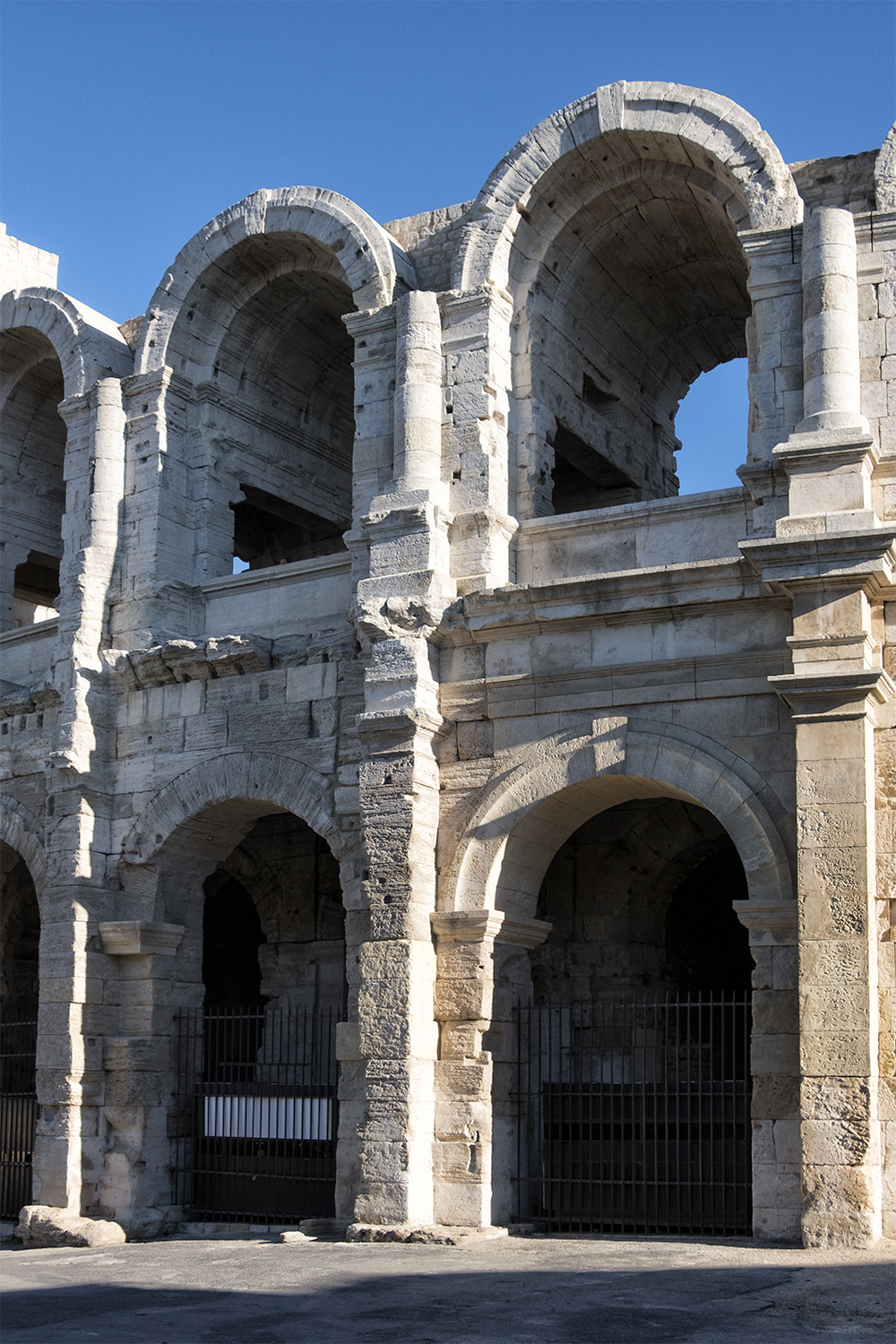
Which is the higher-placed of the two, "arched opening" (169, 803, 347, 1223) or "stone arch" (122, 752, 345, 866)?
"stone arch" (122, 752, 345, 866)

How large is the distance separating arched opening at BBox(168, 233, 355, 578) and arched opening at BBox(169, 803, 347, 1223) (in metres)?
2.69

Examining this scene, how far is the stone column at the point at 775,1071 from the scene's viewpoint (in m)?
8.98

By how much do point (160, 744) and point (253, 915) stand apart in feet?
16.7

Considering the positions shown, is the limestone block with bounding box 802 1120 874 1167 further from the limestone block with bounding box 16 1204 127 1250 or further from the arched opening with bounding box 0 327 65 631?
the arched opening with bounding box 0 327 65 631

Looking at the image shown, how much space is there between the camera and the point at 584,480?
1378 cm

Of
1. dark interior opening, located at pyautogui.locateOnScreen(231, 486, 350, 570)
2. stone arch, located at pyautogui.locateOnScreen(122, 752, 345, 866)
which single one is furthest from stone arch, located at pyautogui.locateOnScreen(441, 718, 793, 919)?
dark interior opening, located at pyautogui.locateOnScreen(231, 486, 350, 570)

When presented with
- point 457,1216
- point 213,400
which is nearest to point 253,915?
point 213,400

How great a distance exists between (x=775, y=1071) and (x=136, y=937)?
4.96 metres

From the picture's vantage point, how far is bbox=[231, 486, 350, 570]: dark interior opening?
1519 cm

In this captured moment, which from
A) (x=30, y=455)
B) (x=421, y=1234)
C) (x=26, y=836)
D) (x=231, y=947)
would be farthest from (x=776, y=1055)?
(x=30, y=455)

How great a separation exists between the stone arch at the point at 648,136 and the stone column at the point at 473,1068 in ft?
15.1

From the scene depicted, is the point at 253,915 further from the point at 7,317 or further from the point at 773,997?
the point at 773,997

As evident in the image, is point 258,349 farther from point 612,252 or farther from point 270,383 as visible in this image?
point 612,252

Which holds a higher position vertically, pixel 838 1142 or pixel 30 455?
pixel 30 455
